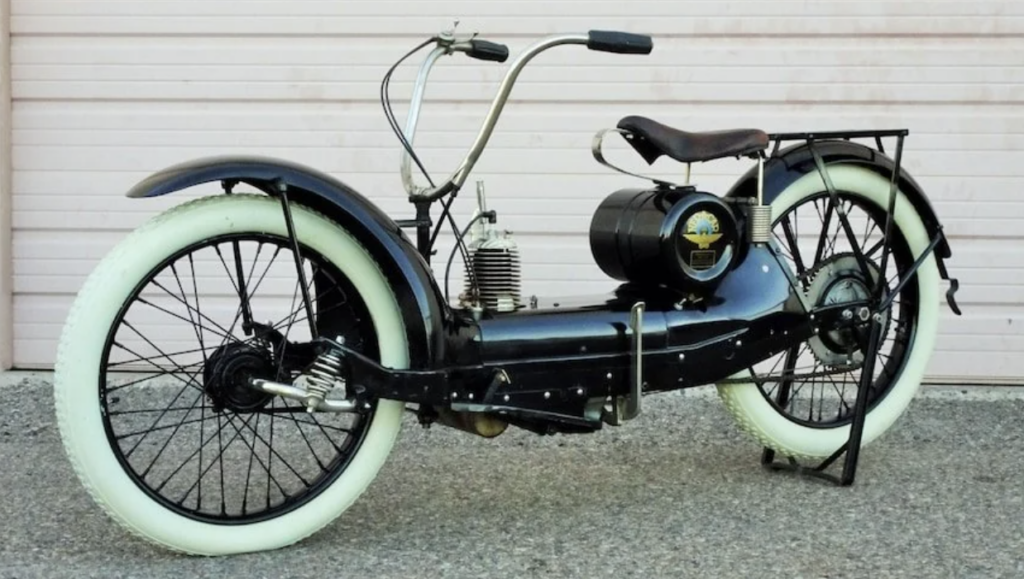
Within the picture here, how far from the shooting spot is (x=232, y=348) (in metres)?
3.46

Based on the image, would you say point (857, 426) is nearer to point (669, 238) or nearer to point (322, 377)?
point (669, 238)

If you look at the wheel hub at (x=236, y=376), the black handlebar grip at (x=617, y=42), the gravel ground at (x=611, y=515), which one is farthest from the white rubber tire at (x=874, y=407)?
the wheel hub at (x=236, y=376)

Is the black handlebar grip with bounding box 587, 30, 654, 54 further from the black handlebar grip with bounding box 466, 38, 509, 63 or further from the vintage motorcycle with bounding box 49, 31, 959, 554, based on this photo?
the black handlebar grip with bounding box 466, 38, 509, 63

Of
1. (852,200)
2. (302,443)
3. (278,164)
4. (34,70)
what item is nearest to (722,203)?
(852,200)

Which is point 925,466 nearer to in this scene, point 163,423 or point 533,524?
point 533,524

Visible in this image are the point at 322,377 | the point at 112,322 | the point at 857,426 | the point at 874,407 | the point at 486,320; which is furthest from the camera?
the point at 874,407

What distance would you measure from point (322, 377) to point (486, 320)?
48 centimetres

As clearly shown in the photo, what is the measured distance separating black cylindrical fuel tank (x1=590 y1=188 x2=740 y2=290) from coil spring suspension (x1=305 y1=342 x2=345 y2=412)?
91cm

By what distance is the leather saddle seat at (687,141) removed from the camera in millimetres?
3852

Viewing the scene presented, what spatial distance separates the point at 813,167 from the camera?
423 centimetres

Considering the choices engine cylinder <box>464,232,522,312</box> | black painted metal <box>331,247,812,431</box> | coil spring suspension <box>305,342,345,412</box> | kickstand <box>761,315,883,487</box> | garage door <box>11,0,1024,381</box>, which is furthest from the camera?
garage door <box>11,0,1024,381</box>

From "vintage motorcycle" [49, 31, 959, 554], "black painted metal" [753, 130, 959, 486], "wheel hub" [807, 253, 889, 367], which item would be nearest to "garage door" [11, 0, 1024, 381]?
"vintage motorcycle" [49, 31, 959, 554]

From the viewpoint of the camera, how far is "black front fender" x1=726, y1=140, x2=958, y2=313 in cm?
419

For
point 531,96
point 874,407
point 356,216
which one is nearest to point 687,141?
point 356,216
